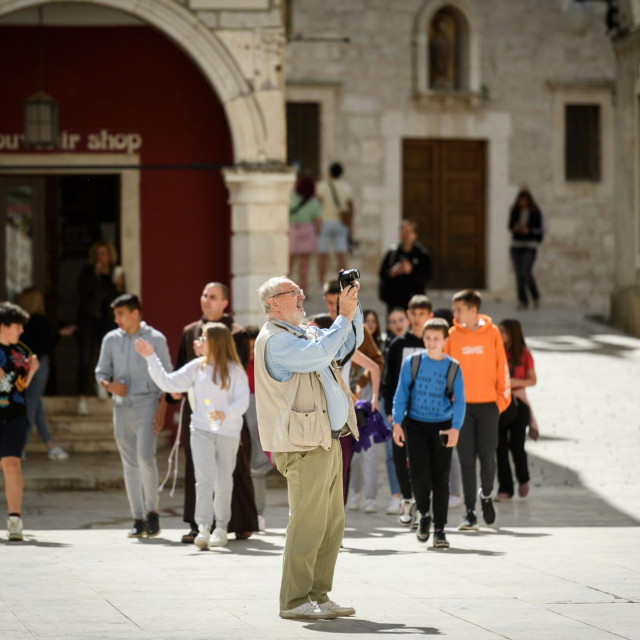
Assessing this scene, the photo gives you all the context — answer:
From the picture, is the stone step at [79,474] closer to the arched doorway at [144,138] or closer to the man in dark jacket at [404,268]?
the arched doorway at [144,138]

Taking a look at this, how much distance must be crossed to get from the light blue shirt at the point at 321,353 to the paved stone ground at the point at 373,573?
1011 millimetres

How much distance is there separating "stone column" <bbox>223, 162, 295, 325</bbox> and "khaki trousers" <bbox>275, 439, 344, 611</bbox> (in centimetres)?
734

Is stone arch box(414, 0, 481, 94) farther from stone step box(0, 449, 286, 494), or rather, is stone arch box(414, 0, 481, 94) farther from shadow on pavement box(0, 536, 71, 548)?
shadow on pavement box(0, 536, 71, 548)

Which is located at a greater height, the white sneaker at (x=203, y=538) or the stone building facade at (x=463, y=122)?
the stone building facade at (x=463, y=122)

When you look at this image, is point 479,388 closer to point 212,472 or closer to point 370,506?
point 370,506

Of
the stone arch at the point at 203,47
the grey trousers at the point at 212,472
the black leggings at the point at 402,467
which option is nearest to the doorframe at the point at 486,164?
the stone arch at the point at 203,47

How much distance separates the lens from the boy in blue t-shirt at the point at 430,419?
34.2ft

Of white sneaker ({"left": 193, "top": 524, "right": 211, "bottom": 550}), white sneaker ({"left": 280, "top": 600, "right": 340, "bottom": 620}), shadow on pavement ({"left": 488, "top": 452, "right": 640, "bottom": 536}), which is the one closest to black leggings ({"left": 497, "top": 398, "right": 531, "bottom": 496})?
shadow on pavement ({"left": 488, "top": 452, "right": 640, "bottom": 536})

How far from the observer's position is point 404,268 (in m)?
17.5

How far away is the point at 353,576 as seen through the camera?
9055 millimetres

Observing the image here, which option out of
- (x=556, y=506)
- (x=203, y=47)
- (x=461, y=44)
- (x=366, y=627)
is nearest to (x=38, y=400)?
(x=203, y=47)

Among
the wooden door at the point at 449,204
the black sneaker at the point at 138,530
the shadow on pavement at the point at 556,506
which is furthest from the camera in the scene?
the wooden door at the point at 449,204

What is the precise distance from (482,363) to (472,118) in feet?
55.2

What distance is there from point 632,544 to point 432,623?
10.5 ft
